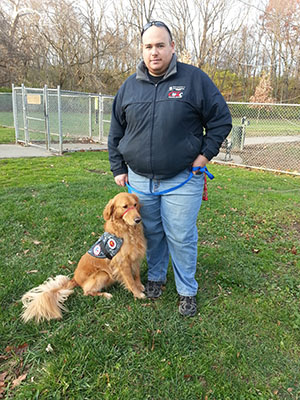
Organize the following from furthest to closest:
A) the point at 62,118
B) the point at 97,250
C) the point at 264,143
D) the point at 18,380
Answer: the point at 264,143 < the point at 62,118 < the point at 97,250 < the point at 18,380

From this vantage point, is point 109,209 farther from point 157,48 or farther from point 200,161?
point 157,48

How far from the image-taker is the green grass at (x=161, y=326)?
2.02 metres

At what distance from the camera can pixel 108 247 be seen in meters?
2.76

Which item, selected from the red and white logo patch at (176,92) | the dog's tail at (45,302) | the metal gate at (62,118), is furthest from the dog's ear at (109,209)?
the metal gate at (62,118)

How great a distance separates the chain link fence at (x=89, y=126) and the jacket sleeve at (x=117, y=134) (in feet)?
23.6

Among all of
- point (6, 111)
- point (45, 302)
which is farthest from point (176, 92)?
point (6, 111)

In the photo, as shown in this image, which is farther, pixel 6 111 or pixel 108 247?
pixel 6 111

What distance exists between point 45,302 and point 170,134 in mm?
1745

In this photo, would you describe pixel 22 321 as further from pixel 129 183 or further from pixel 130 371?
pixel 129 183

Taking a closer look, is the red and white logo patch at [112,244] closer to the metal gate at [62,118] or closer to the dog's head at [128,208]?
the dog's head at [128,208]

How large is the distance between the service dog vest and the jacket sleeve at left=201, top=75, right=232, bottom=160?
1.13m

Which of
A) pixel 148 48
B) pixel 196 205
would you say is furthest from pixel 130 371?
pixel 148 48

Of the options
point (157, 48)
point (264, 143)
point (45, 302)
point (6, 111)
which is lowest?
point (45, 302)

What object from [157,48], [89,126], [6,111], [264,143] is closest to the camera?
[157,48]
